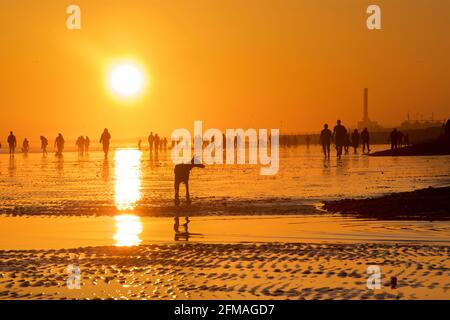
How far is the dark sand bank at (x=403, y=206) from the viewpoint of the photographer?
16938 millimetres

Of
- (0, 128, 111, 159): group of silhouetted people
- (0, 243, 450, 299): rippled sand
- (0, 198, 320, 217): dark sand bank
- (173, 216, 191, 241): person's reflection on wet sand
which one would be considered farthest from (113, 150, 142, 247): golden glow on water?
(0, 128, 111, 159): group of silhouetted people

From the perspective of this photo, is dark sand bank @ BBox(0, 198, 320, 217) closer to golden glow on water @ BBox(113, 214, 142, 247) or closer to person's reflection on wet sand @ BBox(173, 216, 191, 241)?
golden glow on water @ BBox(113, 214, 142, 247)

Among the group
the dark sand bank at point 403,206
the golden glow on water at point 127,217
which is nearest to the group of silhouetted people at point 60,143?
the golden glow on water at point 127,217

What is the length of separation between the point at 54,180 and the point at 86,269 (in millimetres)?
22498

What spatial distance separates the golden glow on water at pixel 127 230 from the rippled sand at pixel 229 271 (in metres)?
0.70

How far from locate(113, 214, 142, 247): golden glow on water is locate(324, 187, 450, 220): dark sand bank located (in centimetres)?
451

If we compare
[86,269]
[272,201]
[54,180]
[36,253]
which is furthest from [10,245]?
[54,180]

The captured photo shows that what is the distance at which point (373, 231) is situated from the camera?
1433 centimetres

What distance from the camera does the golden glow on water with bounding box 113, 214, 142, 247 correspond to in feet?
43.2

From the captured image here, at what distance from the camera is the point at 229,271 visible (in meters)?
10.3

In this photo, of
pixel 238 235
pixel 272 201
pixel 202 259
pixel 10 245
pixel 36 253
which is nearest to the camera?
pixel 202 259

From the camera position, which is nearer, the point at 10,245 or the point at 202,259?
the point at 202,259
